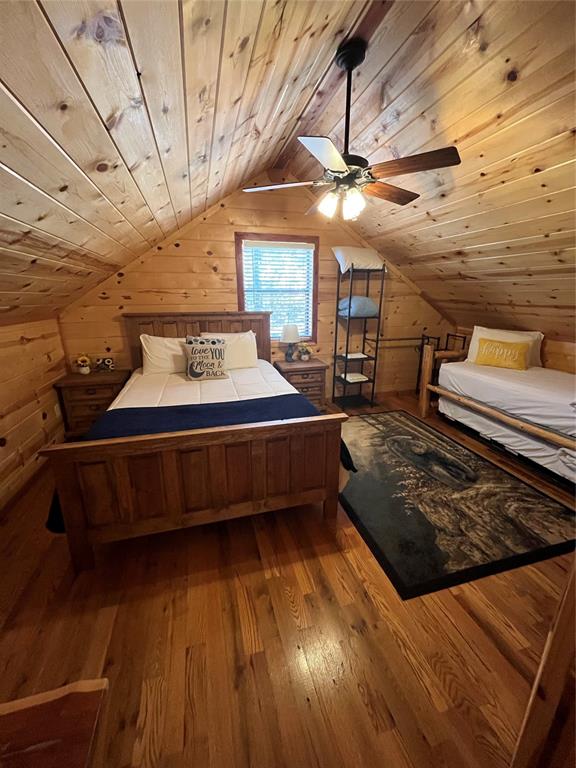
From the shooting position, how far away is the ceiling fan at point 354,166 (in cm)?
136

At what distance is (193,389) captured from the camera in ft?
7.79

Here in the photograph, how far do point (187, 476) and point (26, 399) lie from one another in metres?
1.71

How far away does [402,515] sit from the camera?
1978 millimetres

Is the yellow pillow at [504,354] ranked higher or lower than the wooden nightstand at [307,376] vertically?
higher

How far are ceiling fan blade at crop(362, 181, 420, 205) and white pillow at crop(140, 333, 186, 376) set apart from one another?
6.45ft

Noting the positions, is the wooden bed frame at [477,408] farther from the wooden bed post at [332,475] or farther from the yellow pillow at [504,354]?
the wooden bed post at [332,475]

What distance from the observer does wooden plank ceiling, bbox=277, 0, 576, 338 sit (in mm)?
1277

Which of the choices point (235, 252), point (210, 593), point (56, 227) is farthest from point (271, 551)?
point (235, 252)

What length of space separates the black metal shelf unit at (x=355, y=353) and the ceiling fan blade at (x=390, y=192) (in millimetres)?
1745

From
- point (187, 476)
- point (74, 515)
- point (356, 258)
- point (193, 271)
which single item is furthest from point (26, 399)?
point (356, 258)

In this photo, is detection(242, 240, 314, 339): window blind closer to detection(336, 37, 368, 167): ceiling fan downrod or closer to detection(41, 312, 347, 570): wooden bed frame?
detection(336, 37, 368, 167): ceiling fan downrod

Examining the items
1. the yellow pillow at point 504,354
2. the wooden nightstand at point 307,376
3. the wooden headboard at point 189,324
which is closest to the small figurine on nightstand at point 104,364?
the wooden headboard at point 189,324

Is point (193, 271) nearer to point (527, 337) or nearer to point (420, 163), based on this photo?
point (420, 163)

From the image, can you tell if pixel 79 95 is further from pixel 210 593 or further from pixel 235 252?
pixel 235 252
